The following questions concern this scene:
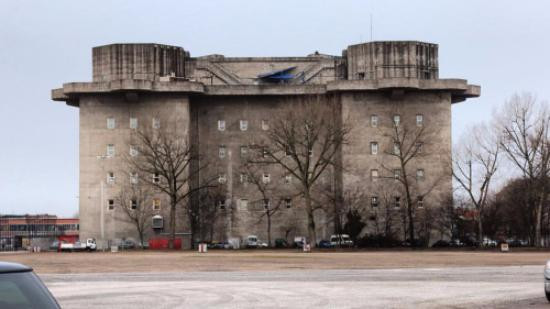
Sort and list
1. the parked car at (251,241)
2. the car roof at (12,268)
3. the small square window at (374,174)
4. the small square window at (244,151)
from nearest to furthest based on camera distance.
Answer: the car roof at (12,268)
the parked car at (251,241)
the small square window at (374,174)
the small square window at (244,151)

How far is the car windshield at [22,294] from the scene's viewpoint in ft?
30.7

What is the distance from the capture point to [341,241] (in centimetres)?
10900

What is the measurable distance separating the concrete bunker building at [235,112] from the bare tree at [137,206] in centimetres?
106

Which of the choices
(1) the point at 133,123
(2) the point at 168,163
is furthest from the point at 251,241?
(1) the point at 133,123

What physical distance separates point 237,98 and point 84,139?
59.7 ft

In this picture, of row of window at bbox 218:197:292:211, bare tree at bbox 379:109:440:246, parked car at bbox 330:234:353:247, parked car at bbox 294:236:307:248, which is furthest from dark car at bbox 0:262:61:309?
row of window at bbox 218:197:292:211

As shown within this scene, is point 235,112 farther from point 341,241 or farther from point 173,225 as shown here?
point 341,241

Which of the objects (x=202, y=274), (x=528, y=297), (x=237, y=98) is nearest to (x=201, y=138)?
(x=237, y=98)

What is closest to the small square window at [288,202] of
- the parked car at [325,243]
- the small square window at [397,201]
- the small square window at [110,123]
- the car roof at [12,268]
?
the parked car at [325,243]

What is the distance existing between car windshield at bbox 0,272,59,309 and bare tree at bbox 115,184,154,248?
109 m

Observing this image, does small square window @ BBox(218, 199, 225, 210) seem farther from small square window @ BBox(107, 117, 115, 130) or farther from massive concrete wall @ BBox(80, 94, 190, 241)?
small square window @ BBox(107, 117, 115, 130)

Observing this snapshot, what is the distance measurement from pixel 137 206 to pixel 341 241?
944 inches

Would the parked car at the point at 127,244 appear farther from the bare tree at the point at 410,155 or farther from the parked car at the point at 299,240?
the bare tree at the point at 410,155

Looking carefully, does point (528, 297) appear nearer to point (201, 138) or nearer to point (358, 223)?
point (358, 223)
